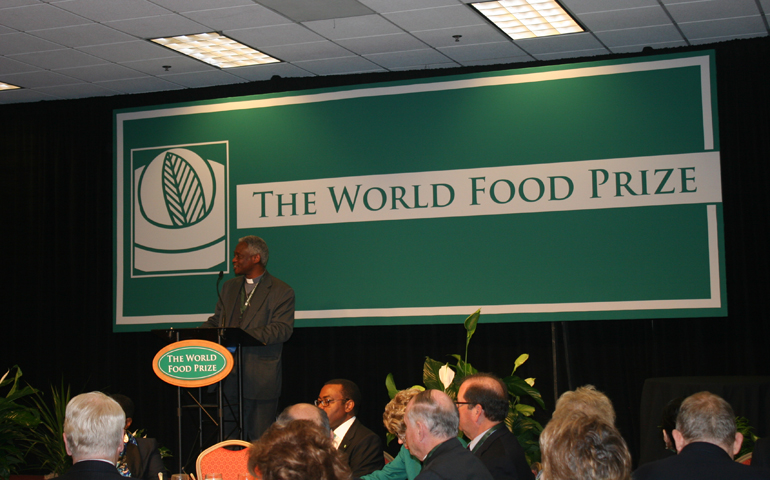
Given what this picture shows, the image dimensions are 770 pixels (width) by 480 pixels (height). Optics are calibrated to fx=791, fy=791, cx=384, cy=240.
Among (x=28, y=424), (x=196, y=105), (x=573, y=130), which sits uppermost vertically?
(x=196, y=105)

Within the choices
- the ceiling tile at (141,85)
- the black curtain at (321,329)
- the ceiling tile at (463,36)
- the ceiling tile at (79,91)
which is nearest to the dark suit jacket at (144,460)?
the black curtain at (321,329)

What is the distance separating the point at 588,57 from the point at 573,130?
0.74 meters

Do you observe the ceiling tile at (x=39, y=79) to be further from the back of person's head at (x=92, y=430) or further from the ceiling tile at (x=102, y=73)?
the back of person's head at (x=92, y=430)

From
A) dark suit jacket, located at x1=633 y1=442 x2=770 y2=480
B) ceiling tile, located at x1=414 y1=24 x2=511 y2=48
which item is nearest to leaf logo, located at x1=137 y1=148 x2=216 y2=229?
ceiling tile, located at x1=414 y1=24 x2=511 y2=48

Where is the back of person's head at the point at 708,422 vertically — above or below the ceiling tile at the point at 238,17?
below

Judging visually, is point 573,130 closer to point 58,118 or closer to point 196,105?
point 196,105

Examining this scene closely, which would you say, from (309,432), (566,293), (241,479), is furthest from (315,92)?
(309,432)

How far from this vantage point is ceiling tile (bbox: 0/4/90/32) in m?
5.13

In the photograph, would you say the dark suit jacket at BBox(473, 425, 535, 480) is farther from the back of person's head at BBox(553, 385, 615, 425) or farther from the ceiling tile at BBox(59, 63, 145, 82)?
the ceiling tile at BBox(59, 63, 145, 82)

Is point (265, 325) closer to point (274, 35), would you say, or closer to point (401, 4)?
point (274, 35)

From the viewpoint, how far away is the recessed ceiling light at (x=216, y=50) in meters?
5.78

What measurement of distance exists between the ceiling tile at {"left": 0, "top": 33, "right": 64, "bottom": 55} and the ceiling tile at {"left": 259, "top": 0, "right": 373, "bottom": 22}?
1830mm

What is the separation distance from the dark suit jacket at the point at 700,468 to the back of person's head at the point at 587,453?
56cm

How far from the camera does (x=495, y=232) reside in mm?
5867
